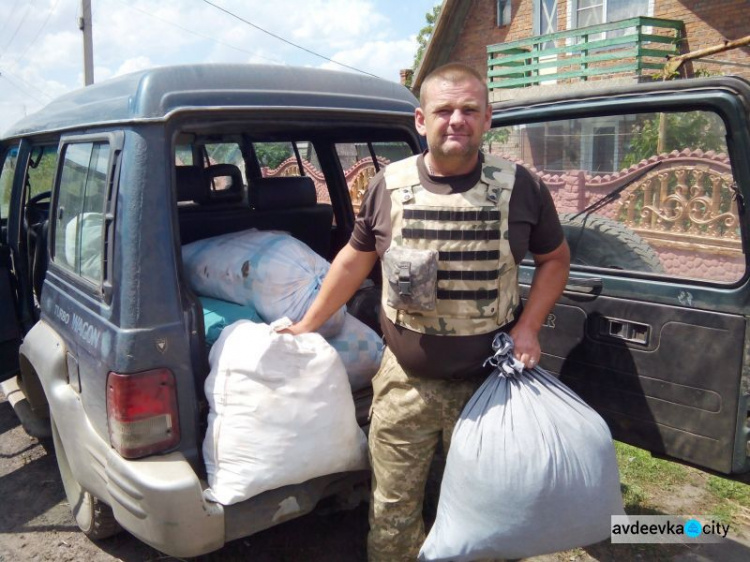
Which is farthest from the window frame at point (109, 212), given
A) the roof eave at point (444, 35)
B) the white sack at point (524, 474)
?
the roof eave at point (444, 35)

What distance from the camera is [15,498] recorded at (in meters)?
3.31

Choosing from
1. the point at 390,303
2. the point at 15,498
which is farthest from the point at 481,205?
the point at 15,498

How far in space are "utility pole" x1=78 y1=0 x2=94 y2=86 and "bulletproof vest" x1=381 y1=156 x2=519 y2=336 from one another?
13.0 meters

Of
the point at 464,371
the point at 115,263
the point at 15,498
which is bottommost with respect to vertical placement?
the point at 15,498

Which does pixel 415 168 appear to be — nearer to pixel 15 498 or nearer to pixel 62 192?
pixel 62 192

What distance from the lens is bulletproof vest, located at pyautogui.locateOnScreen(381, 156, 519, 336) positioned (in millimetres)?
1958

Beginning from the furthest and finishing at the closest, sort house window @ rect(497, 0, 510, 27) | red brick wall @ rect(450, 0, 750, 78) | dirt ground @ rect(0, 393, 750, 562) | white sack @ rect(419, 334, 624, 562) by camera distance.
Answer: house window @ rect(497, 0, 510, 27) < red brick wall @ rect(450, 0, 750, 78) < dirt ground @ rect(0, 393, 750, 562) < white sack @ rect(419, 334, 624, 562)

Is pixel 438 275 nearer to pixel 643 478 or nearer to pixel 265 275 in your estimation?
pixel 265 275

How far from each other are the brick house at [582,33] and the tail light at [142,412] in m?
10.1

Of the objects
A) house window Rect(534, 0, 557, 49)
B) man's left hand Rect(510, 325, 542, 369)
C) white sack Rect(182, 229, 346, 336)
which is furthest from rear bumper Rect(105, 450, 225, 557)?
house window Rect(534, 0, 557, 49)

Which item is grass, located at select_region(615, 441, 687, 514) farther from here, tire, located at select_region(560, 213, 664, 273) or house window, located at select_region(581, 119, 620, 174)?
house window, located at select_region(581, 119, 620, 174)

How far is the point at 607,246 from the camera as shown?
258 cm

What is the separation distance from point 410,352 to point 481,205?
53cm

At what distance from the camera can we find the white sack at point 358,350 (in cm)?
251
